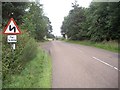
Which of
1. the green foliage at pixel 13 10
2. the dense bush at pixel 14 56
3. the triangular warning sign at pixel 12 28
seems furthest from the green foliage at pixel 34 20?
the triangular warning sign at pixel 12 28

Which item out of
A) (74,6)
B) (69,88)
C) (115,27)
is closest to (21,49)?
(69,88)

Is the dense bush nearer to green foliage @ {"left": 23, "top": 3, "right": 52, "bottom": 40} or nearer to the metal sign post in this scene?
the metal sign post

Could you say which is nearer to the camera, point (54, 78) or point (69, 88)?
point (69, 88)

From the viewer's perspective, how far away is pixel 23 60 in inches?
447

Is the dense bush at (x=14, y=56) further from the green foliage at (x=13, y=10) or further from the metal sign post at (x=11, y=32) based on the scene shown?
the green foliage at (x=13, y=10)

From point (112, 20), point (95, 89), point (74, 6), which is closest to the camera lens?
point (95, 89)

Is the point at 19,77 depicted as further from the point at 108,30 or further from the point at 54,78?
the point at 108,30

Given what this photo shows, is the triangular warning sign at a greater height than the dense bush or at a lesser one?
greater

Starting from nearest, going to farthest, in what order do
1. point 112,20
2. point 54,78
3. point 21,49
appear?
point 54,78
point 21,49
point 112,20

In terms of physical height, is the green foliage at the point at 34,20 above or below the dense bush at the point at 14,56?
above

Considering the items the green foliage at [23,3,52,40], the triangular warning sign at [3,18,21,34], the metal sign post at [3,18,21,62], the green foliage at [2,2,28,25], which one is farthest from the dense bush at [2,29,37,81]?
the green foliage at [23,3,52,40]

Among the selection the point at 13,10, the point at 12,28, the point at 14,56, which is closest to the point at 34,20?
the point at 13,10

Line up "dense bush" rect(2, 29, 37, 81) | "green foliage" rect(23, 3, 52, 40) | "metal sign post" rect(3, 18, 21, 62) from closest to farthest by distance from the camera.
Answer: "dense bush" rect(2, 29, 37, 81) → "metal sign post" rect(3, 18, 21, 62) → "green foliage" rect(23, 3, 52, 40)

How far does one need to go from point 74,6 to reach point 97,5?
3650cm
